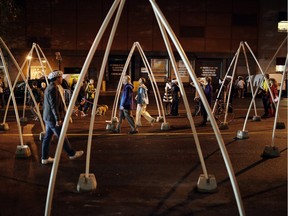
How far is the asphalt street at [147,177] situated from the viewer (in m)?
5.93

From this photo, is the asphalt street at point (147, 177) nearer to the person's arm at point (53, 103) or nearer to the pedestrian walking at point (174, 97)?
the person's arm at point (53, 103)

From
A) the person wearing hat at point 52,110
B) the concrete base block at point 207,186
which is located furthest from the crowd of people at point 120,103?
the concrete base block at point 207,186

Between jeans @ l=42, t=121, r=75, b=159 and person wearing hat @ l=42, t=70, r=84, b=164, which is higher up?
person wearing hat @ l=42, t=70, r=84, b=164

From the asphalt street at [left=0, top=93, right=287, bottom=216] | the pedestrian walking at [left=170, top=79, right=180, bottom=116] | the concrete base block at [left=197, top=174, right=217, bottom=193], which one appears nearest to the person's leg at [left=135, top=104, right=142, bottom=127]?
the asphalt street at [left=0, top=93, right=287, bottom=216]

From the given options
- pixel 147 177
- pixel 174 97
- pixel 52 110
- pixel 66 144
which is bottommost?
pixel 147 177

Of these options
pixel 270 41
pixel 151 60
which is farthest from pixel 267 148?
pixel 270 41

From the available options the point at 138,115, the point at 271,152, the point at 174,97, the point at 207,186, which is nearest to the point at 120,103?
the point at 138,115

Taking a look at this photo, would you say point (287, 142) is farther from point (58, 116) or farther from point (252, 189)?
point (58, 116)

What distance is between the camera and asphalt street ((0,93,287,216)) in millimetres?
5926

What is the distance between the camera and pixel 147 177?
7496 mm

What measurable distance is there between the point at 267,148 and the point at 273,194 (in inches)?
108

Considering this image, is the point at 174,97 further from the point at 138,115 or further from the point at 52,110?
the point at 52,110

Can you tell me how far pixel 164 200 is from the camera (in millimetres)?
6234

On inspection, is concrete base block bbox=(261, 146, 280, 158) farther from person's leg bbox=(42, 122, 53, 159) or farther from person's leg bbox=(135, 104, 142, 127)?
person's leg bbox=(135, 104, 142, 127)
